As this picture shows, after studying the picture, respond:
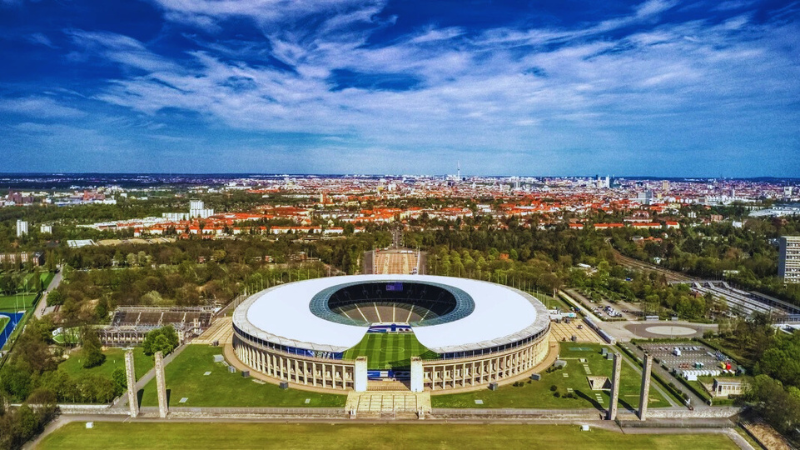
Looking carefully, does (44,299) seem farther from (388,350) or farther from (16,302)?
(388,350)

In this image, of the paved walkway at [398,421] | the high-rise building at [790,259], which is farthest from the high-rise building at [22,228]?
the high-rise building at [790,259]

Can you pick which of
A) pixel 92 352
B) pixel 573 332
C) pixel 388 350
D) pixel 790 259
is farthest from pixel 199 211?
pixel 790 259

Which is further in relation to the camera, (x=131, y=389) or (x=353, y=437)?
(x=131, y=389)

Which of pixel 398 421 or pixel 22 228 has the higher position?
pixel 22 228

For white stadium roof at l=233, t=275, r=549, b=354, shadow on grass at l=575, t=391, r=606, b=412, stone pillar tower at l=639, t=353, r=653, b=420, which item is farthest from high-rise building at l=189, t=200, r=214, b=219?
stone pillar tower at l=639, t=353, r=653, b=420

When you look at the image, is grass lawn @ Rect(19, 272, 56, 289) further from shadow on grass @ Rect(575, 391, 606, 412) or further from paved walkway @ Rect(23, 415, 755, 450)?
shadow on grass @ Rect(575, 391, 606, 412)

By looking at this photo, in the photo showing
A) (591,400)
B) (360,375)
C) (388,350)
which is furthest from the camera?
(388,350)

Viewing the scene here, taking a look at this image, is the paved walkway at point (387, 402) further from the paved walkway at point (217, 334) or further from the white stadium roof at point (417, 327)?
the paved walkway at point (217, 334)
